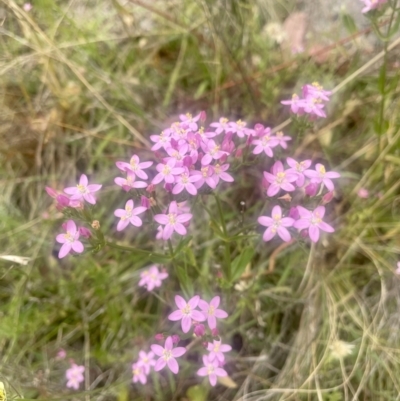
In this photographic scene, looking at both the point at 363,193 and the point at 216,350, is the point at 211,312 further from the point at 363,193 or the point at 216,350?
the point at 363,193

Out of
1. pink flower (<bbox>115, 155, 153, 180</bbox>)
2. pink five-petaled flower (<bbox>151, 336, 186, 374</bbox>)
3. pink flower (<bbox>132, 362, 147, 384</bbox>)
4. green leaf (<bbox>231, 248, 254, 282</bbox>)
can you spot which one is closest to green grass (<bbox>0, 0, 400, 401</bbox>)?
green leaf (<bbox>231, 248, 254, 282</bbox>)

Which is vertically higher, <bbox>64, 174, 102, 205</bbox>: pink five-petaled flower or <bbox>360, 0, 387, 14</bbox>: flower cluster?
<bbox>360, 0, 387, 14</bbox>: flower cluster

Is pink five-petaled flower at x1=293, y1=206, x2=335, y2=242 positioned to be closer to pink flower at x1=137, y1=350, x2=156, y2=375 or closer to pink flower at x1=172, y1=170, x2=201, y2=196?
pink flower at x1=172, y1=170, x2=201, y2=196

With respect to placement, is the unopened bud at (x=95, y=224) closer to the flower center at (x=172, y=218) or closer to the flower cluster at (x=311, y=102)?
the flower center at (x=172, y=218)

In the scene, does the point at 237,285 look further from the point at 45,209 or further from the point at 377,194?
the point at 45,209

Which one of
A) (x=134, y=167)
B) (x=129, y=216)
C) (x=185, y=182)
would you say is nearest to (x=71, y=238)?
(x=129, y=216)

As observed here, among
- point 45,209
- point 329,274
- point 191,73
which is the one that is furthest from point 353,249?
point 45,209
